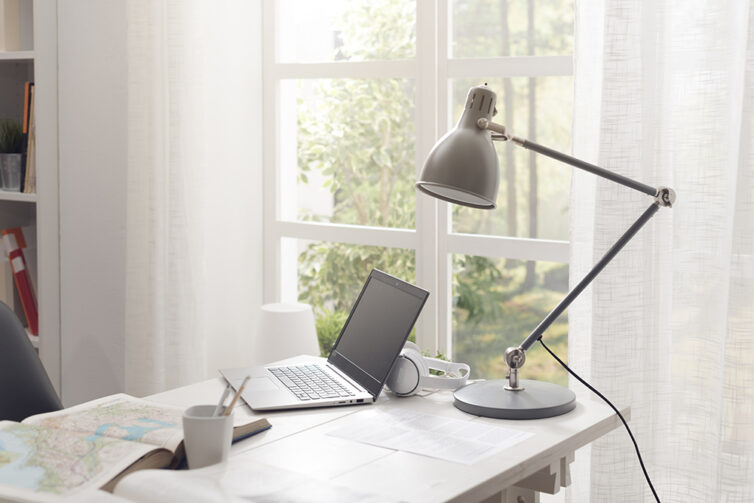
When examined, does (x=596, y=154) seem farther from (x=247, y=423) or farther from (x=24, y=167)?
(x=24, y=167)

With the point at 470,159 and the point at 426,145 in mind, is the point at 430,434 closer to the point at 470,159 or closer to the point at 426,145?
the point at 470,159

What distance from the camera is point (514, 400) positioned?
164 centimetres

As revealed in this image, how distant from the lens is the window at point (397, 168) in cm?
295

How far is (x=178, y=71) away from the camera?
254 cm

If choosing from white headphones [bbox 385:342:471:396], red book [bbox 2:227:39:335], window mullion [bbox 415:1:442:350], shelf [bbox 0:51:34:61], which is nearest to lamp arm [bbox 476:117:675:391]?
white headphones [bbox 385:342:471:396]

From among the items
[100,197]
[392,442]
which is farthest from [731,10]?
[100,197]

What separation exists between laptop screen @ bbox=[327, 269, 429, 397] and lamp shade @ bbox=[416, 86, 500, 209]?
0.26m

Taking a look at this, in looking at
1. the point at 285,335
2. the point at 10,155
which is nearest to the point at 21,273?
the point at 10,155

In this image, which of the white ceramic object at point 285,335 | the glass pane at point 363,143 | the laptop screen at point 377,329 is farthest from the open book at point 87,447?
the glass pane at point 363,143

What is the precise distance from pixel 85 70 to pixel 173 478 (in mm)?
1924

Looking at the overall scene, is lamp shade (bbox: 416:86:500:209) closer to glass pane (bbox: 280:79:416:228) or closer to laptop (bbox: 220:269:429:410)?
laptop (bbox: 220:269:429:410)

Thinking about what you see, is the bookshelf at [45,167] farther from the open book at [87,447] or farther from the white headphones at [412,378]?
the white headphones at [412,378]

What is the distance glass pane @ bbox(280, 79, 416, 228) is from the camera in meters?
3.51

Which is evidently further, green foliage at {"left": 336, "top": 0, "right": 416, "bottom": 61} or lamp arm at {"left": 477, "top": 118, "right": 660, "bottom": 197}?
green foliage at {"left": 336, "top": 0, "right": 416, "bottom": 61}
